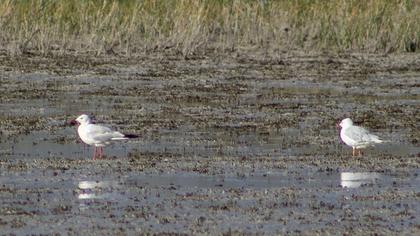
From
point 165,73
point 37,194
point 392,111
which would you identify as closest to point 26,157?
point 37,194

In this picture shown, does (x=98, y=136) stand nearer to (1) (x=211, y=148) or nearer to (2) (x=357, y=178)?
(1) (x=211, y=148)

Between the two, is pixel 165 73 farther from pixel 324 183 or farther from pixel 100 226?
pixel 100 226

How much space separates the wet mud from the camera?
10.9m

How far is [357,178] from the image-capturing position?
43.1 feet

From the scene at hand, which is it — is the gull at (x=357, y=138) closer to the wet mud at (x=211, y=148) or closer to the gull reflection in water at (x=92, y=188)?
the wet mud at (x=211, y=148)

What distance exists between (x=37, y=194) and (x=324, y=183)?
8.99 feet

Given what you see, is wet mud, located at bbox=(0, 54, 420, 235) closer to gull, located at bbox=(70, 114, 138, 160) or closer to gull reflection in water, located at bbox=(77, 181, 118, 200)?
gull reflection in water, located at bbox=(77, 181, 118, 200)

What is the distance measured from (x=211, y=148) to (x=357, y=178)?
244 cm

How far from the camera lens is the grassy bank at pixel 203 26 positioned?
2619cm

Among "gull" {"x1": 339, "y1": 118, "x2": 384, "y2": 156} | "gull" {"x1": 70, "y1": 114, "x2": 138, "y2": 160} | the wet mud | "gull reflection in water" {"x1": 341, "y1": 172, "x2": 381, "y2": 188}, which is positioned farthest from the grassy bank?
"gull reflection in water" {"x1": 341, "y1": 172, "x2": 381, "y2": 188}

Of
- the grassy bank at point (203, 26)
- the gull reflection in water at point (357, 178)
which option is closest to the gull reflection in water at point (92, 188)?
the gull reflection in water at point (357, 178)

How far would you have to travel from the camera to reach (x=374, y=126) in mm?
17344

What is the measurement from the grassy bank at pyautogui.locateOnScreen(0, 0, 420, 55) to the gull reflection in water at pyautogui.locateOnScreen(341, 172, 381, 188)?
12.5 m

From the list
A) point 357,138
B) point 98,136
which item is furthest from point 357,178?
point 98,136
